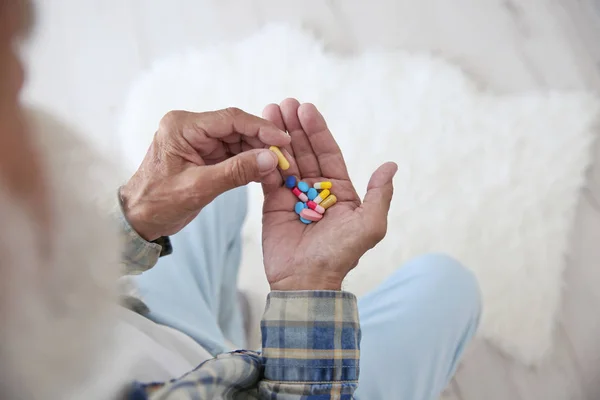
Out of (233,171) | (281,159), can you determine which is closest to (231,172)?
(233,171)

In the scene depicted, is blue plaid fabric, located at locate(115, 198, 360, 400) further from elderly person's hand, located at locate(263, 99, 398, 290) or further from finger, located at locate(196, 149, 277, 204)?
finger, located at locate(196, 149, 277, 204)

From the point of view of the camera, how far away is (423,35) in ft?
4.38

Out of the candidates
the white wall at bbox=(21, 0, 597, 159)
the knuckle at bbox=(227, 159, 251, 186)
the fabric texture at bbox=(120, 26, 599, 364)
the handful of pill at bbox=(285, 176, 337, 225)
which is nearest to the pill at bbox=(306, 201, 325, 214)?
the handful of pill at bbox=(285, 176, 337, 225)

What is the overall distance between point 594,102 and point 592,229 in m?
0.30

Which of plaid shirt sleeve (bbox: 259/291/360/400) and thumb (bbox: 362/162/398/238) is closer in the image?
plaid shirt sleeve (bbox: 259/291/360/400)

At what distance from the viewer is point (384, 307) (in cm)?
80

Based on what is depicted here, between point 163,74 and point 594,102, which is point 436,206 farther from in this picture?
point 163,74

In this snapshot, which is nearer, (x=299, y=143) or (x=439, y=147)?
(x=299, y=143)

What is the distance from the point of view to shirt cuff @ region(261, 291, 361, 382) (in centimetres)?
56

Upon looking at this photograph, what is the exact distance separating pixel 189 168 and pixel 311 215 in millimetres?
175

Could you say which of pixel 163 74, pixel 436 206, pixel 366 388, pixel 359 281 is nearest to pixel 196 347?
pixel 366 388

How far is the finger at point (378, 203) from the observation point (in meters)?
0.69

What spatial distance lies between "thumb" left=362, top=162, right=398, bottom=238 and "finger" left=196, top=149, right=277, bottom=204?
5.9 inches

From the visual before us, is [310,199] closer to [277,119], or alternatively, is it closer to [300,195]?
[300,195]
